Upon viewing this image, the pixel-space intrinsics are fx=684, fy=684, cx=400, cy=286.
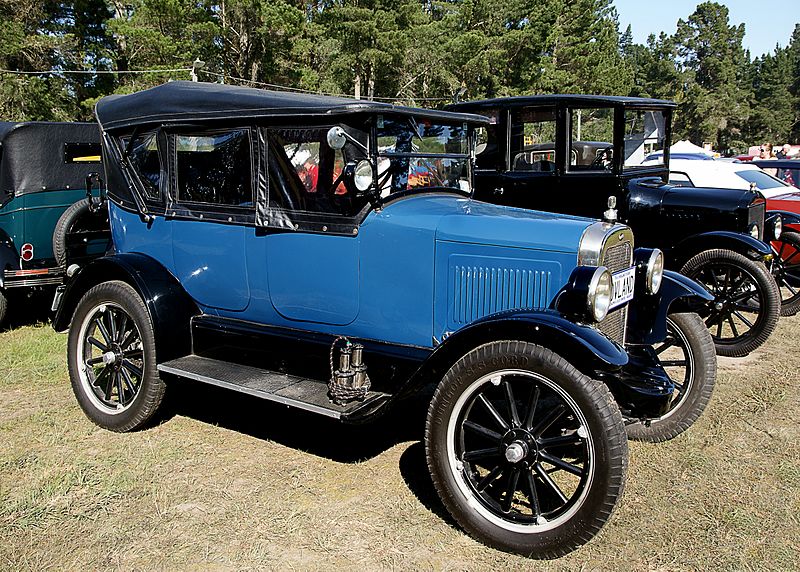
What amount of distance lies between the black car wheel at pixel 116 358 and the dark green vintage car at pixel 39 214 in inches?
86.4

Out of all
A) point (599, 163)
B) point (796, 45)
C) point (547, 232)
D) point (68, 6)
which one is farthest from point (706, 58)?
point (547, 232)

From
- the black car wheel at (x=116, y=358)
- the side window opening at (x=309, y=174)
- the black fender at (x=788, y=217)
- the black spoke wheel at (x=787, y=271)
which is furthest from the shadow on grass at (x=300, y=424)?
the black fender at (x=788, y=217)

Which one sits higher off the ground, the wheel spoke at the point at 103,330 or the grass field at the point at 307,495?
the wheel spoke at the point at 103,330

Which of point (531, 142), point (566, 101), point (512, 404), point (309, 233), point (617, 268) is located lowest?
point (512, 404)

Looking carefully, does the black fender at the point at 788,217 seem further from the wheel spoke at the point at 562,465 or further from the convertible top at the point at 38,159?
the convertible top at the point at 38,159

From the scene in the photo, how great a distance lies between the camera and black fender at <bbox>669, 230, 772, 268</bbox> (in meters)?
6.17

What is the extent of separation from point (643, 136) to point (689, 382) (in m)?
4.12

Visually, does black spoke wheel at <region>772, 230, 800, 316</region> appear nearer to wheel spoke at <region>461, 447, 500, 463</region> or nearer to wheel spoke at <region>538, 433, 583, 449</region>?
wheel spoke at <region>538, 433, 583, 449</region>

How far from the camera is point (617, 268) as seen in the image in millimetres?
3607

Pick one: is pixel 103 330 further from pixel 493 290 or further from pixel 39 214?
pixel 39 214

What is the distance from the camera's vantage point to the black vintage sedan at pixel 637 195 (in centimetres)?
627

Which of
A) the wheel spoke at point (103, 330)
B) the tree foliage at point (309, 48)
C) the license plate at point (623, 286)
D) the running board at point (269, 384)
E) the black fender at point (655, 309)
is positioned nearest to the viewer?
the running board at point (269, 384)

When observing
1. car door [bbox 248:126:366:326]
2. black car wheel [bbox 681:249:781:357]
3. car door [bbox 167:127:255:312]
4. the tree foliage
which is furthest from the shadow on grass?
the tree foliage

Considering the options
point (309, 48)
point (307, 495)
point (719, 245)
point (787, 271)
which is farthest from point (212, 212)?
point (309, 48)
